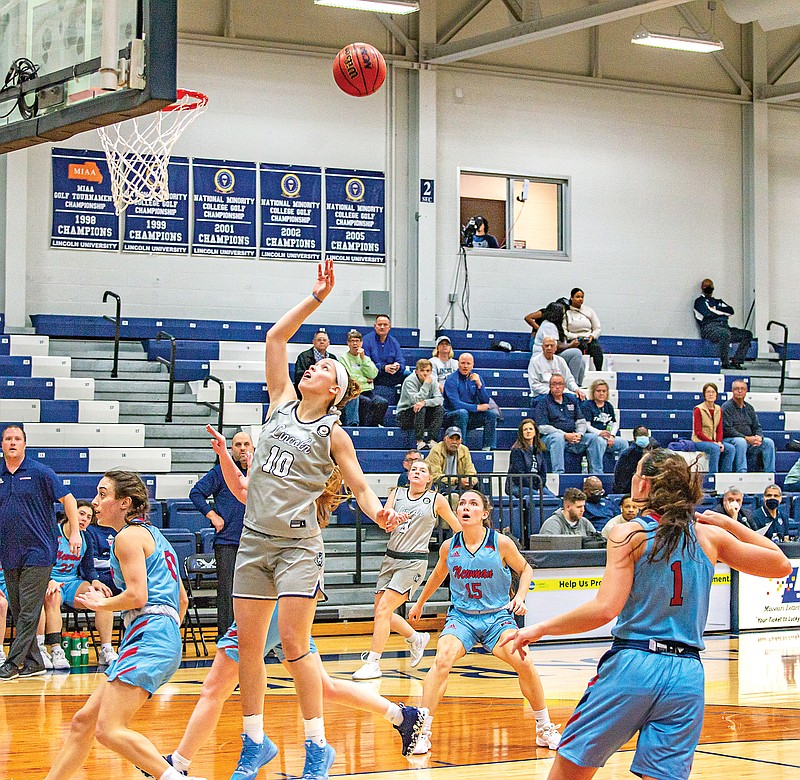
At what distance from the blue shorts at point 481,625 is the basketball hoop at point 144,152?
8.81m

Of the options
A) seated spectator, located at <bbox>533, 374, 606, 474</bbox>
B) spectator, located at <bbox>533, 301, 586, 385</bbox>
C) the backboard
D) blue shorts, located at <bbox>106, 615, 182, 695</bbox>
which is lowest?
blue shorts, located at <bbox>106, 615, 182, 695</bbox>

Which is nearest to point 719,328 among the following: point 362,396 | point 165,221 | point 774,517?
point 774,517

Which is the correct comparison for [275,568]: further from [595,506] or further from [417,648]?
[595,506]

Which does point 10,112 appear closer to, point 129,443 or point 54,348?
point 129,443

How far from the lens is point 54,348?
16016 mm

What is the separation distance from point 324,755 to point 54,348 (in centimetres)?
1160

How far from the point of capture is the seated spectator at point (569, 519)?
1291 cm

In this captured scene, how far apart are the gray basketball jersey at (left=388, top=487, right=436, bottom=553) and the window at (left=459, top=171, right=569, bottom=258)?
9482 mm

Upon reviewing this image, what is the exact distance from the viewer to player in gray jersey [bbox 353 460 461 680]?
32.4 feet

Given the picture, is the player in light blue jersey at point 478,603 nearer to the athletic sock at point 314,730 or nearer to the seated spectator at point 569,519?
the athletic sock at point 314,730

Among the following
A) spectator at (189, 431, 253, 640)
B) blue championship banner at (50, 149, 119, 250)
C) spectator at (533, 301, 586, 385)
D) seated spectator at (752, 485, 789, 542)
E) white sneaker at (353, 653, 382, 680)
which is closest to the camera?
white sneaker at (353, 653, 382, 680)

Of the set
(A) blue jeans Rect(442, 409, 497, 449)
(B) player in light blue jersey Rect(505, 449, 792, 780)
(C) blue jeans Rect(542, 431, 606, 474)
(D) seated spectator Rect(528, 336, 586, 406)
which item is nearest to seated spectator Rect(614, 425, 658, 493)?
(C) blue jeans Rect(542, 431, 606, 474)

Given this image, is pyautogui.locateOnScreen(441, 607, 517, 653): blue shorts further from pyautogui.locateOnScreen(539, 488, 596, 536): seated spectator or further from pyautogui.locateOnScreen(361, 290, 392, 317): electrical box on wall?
pyautogui.locateOnScreen(361, 290, 392, 317): electrical box on wall

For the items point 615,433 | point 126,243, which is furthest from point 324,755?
point 126,243
